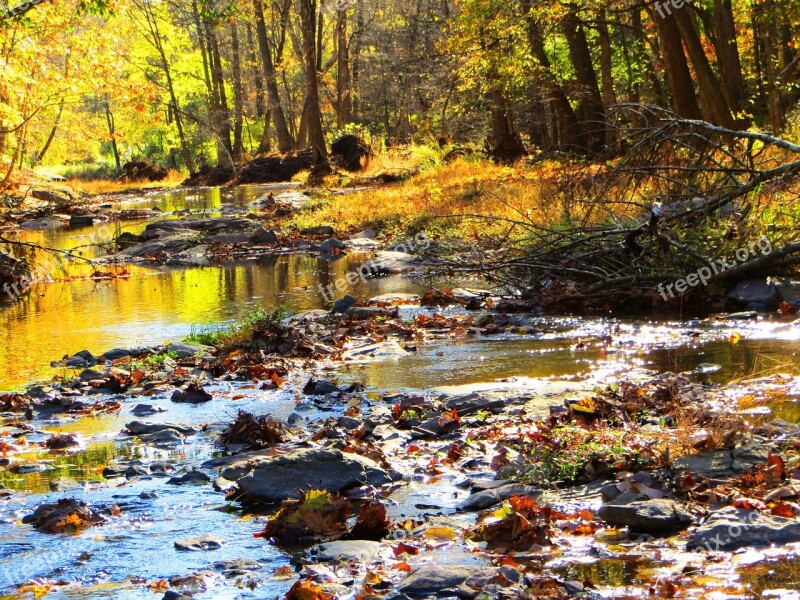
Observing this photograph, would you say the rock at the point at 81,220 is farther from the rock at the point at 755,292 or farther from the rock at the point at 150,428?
the rock at the point at 150,428

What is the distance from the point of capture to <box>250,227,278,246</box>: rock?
68.2 feet

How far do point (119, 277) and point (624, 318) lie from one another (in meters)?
10.3

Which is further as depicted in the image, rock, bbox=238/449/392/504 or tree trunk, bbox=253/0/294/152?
tree trunk, bbox=253/0/294/152

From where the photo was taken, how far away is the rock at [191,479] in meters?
5.83

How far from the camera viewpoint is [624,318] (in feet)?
34.8

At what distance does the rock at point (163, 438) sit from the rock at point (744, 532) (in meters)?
3.84

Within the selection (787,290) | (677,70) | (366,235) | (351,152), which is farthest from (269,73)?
(787,290)

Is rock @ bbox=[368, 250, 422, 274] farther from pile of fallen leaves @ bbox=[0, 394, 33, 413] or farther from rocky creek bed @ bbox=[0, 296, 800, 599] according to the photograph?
pile of fallen leaves @ bbox=[0, 394, 33, 413]

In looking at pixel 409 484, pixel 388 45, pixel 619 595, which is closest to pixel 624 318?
pixel 409 484

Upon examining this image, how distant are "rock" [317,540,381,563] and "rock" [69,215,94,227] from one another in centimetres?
2546

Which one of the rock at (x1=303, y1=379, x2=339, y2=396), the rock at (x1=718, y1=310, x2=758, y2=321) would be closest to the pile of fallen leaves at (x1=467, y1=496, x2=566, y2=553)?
the rock at (x1=303, y1=379, x2=339, y2=396)

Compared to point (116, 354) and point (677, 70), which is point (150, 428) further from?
point (677, 70)

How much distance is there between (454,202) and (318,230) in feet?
10.9

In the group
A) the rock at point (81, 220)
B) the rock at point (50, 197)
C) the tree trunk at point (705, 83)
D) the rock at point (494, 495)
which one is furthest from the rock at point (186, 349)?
the rock at point (50, 197)
